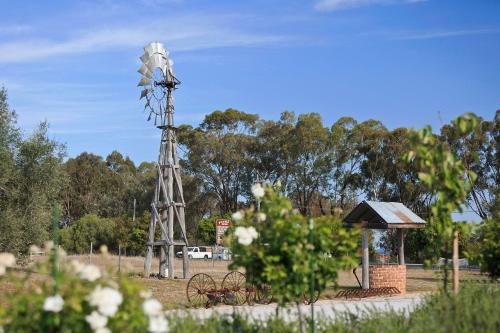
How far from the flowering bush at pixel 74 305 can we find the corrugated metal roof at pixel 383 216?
46.7 feet

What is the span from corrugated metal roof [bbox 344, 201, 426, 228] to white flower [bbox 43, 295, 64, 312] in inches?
577

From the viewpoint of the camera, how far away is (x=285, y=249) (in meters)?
6.30

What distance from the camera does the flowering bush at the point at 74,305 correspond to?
4.82 m

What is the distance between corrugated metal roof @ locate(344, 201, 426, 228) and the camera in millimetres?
18672

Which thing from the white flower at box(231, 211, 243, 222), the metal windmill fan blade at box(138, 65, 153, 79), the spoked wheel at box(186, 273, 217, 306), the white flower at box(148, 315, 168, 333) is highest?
the metal windmill fan blade at box(138, 65, 153, 79)

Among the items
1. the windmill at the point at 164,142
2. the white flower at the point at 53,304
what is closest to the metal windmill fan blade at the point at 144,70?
the windmill at the point at 164,142

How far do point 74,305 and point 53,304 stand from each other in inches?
5.9

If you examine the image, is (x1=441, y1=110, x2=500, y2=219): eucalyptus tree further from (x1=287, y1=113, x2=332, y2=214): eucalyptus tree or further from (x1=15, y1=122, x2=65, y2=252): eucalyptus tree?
(x1=15, y1=122, x2=65, y2=252): eucalyptus tree

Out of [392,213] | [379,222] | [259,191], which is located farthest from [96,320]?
[392,213]

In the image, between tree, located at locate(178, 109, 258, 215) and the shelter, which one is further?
tree, located at locate(178, 109, 258, 215)

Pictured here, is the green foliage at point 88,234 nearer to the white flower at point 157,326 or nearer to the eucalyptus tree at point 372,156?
the eucalyptus tree at point 372,156

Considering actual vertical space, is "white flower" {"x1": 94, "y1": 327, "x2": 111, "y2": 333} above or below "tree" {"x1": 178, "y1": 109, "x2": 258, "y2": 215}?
below

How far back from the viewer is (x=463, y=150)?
147 feet

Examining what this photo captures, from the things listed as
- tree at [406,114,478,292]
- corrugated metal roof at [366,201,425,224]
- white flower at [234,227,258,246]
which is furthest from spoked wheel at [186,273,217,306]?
white flower at [234,227,258,246]
